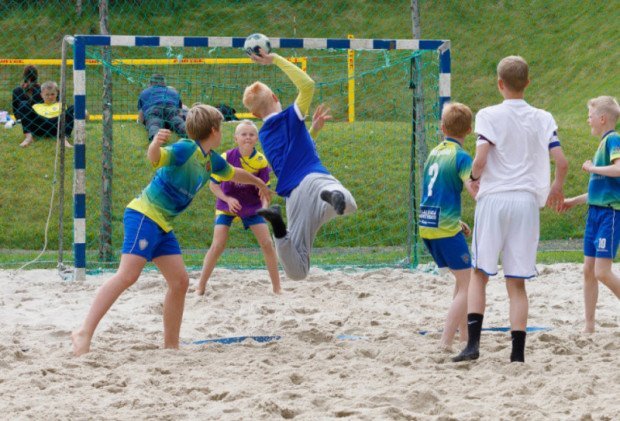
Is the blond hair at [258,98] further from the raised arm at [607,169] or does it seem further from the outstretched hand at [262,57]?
the raised arm at [607,169]

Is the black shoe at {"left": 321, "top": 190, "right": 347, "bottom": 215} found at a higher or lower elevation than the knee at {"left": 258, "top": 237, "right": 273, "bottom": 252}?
higher

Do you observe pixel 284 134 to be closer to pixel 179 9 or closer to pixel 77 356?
pixel 77 356

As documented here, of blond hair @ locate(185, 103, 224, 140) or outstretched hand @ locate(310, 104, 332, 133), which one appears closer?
blond hair @ locate(185, 103, 224, 140)

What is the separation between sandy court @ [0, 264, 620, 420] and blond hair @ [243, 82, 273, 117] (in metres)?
1.66

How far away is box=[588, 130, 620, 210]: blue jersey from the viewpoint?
21.1 feet

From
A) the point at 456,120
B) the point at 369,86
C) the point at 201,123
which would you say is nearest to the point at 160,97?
the point at 201,123

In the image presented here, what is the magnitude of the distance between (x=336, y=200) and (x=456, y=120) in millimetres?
1019

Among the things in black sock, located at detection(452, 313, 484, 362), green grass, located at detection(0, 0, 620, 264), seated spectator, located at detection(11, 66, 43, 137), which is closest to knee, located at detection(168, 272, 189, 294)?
black sock, located at detection(452, 313, 484, 362)

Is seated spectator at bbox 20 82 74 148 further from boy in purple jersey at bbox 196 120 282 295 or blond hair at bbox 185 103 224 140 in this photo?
blond hair at bbox 185 103 224 140

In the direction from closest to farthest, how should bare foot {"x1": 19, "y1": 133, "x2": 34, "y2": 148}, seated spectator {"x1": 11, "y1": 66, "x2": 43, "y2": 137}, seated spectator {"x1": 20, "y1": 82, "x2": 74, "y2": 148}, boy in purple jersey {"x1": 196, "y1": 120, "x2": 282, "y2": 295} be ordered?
boy in purple jersey {"x1": 196, "y1": 120, "x2": 282, "y2": 295} < seated spectator {"x1": 20, "y1": 82, "x2": 74, "y2": 148} < seated spectator {"x1": 11, "y1": 66, "x2": 43, "y2": 137} < bare foot {"x1": 19, "y1": 133, "x2": 34, "y2": 148}

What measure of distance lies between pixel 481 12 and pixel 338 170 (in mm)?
12380

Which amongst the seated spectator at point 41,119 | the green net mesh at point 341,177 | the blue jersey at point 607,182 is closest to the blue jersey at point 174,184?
the blue jersey at point 607,182

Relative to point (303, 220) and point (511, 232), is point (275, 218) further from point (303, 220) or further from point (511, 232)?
point (511, 232)

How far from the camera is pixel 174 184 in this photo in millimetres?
5961
